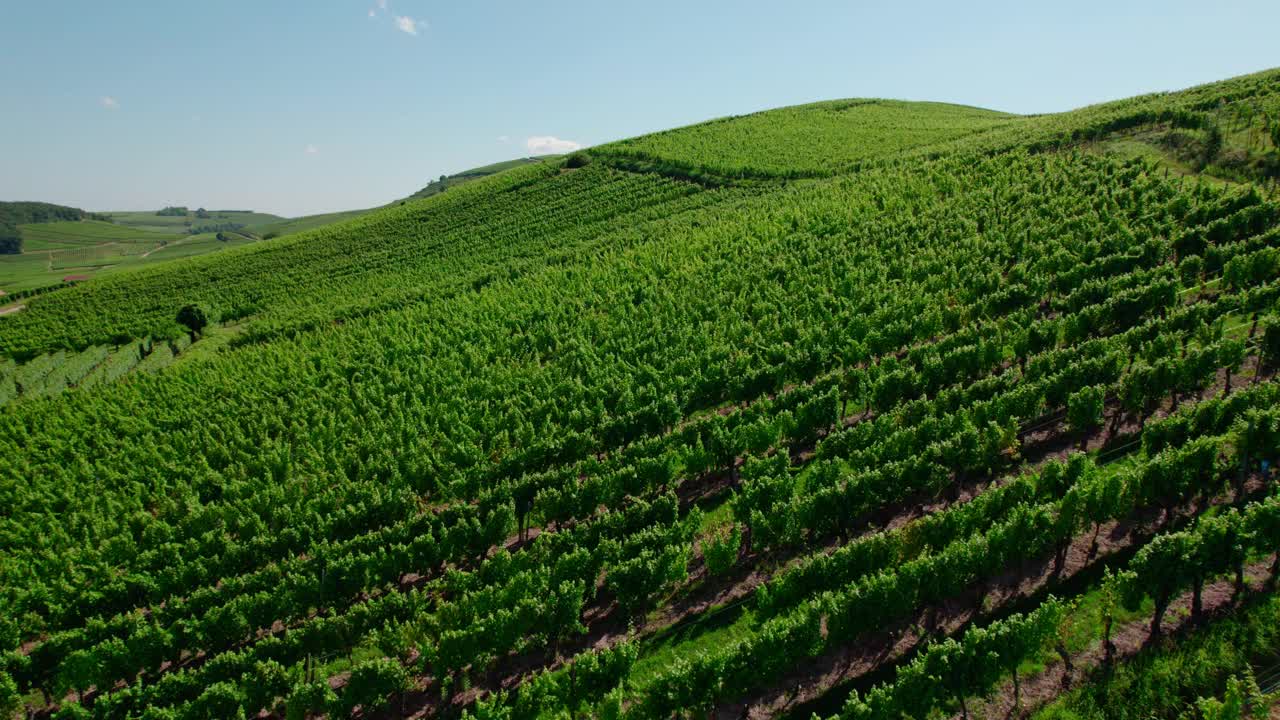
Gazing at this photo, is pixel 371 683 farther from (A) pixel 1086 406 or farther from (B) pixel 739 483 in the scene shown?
(A) pixel 1086 406

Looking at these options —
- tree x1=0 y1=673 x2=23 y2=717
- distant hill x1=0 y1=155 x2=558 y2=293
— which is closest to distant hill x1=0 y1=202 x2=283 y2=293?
distant hill x1=0 y1=155 x2=558 y2=293

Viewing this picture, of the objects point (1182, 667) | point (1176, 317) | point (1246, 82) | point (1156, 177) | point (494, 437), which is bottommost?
point (1182, 667)

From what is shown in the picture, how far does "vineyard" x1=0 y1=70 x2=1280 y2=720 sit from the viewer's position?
651 inches

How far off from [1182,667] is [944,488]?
8.66m

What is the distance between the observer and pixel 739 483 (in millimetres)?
26422

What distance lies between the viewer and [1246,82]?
206ft

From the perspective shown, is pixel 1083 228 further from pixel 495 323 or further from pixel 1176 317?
pixel 495 323

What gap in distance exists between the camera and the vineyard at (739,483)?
16531mm

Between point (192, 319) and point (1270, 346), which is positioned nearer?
point (1270, 346)

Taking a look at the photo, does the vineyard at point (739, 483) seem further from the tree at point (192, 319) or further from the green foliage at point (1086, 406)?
the tree at point (192, 319)

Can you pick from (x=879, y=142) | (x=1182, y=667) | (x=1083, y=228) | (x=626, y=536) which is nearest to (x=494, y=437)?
(x=626, y=536)

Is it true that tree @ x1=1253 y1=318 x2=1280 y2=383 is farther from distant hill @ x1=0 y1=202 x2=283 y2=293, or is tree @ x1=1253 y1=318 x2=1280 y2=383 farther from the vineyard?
distant hill @ x1=0 y1=202 x2=283 y2=293

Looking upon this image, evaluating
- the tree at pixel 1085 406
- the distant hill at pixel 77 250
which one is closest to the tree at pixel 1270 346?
the tree at pixel 1085 406

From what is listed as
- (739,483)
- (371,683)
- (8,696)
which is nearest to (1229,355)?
(739,483)
